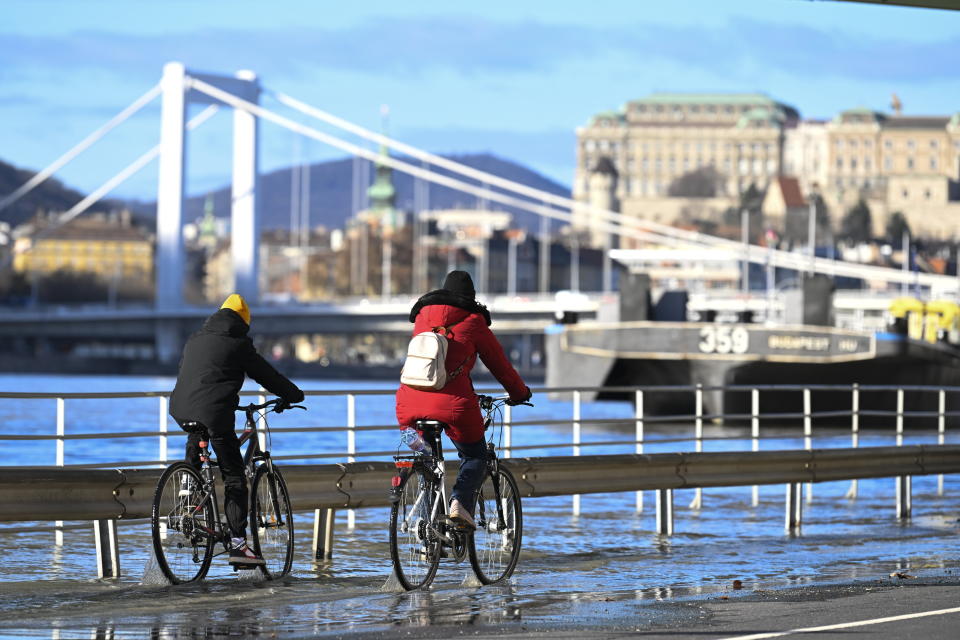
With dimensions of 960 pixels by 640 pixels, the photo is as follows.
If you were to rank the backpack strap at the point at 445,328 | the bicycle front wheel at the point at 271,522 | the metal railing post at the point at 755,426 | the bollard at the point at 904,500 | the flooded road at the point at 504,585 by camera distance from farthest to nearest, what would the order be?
1. the metal railing post at the point at 755,426
2. the bollard at the point at 904,500
3. the bicycle front wheel at the point at 271,522
4. the backpack strap at the point at 445,328
5. the flooded road at the point at 504,585

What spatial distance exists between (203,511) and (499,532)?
1400 mm

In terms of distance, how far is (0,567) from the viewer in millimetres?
9562

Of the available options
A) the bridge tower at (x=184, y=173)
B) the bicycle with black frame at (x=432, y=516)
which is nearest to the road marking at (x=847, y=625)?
the bicycle with black frame at (x=432, y=516)

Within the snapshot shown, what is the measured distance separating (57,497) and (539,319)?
253 feet

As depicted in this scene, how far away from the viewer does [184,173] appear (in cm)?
8025

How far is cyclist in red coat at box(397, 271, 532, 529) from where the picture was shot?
26.8ft

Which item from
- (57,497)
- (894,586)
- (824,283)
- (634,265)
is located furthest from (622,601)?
(634,265)

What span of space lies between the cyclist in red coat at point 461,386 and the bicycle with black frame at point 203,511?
0.63 m

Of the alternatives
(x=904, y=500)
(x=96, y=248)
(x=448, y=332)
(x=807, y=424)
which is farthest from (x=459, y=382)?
(x=96, y=248)

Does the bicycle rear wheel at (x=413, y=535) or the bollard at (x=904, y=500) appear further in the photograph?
the bollard at (x=904, y=500)

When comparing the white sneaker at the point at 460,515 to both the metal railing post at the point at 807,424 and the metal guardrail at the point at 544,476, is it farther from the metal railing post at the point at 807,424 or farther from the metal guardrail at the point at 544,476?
the metal railing post at the point at 807,424

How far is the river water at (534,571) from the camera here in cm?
760

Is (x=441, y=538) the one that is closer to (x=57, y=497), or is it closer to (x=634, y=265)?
(x=57, y=497)

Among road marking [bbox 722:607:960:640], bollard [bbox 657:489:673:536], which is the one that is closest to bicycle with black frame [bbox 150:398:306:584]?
road marking [bbox 722:607:960:640]
